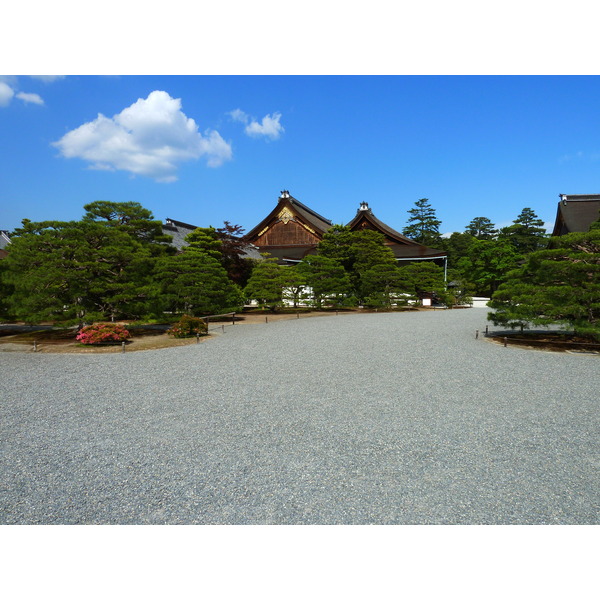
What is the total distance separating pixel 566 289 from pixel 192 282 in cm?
1300

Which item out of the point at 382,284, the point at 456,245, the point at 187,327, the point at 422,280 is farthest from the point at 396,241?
the point at 456,245

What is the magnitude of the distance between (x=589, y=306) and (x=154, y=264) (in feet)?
45.7

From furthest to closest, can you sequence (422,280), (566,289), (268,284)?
(422,280) → (268,284) → (566,289)

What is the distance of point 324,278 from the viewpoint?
22266 mm

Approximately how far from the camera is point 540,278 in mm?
10703

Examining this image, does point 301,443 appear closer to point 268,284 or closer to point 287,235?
point 268,284

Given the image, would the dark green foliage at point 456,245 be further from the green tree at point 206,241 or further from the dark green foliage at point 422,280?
the green tree at point 206,241

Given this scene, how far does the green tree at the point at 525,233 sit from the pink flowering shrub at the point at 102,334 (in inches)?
1668

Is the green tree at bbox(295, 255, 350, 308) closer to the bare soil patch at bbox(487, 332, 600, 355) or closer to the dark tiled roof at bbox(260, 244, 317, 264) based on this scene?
the dark tiled roof at bbox(260, 244, 317, 264)

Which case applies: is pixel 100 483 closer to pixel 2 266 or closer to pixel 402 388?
pixel 402 388

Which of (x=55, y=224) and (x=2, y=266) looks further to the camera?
(x=2, y=266)

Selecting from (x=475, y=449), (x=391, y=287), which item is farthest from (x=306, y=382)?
(x=391, y=287)

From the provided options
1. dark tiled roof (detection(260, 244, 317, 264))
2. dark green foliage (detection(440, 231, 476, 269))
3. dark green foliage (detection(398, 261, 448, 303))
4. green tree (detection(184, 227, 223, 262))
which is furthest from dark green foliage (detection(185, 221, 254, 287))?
dark green foliage (detection(440, 231, 476, 269))
